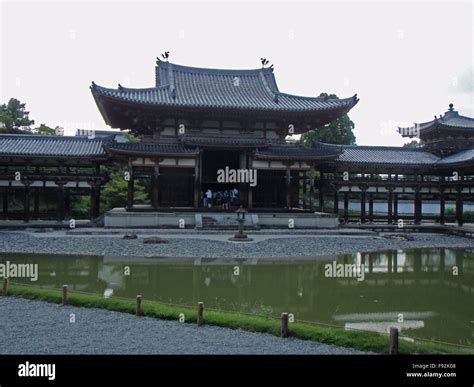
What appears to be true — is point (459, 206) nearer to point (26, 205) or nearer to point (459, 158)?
point (459, 158)

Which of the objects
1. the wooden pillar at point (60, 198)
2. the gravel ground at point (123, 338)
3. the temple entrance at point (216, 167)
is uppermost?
the temple entrance at point (216, 167)

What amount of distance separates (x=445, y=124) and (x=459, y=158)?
13.7 feet

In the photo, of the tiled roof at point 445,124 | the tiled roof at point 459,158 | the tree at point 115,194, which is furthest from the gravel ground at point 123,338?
the tiled roof at point 445,124

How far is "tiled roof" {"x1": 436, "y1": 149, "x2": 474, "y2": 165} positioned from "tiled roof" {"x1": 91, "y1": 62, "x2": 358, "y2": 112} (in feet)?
28.5

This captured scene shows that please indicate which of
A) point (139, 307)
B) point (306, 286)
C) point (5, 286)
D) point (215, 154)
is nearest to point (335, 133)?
point (215, 154)

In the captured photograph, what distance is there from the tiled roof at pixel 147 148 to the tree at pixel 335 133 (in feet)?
85.7

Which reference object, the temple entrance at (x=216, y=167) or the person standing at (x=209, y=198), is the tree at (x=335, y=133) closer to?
the temple entrance at (x=216, y=167)

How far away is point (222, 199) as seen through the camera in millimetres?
31797

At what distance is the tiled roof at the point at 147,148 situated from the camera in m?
27.0

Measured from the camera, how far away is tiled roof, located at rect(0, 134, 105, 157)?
28.2m

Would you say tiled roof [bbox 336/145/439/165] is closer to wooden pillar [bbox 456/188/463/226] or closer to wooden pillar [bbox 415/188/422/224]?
wooden pillar [bbox 415/188/422/224]

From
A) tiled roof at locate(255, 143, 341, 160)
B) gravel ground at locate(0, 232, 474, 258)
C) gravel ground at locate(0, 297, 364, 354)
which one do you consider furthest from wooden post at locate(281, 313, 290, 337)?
tiled roof at locate(255, 143, 341, 160)
